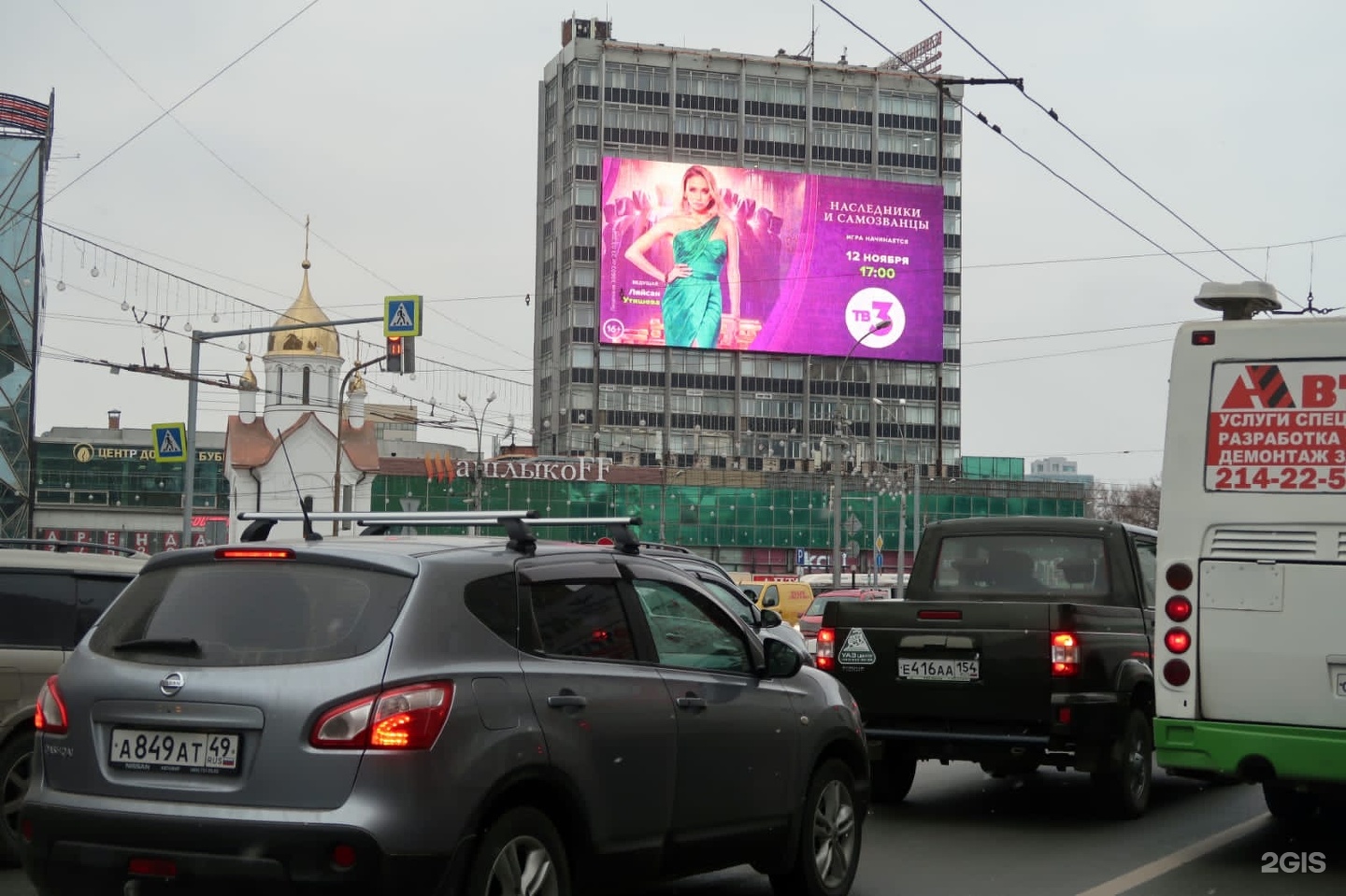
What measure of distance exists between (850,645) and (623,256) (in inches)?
3835

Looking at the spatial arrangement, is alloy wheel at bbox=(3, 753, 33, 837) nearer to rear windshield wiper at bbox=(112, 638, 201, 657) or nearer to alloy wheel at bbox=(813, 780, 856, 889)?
rear windshield wiper at bbox=(112, 638, 201, 657)

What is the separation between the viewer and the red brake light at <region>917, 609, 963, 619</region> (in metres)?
10.7

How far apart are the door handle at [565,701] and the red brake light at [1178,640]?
4157mm

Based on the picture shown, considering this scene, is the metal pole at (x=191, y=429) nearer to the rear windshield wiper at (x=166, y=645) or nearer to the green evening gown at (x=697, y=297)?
Result: the rear windshield wiper at (x=166, y=645)

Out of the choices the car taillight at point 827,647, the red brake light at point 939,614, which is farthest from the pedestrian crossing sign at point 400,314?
the red brake light at point 939,614

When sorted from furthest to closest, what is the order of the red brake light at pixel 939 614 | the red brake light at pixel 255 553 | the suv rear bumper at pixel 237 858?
the red brake light at pixel 939 614, the red brake light at pixel 255 553, the suv rear bumper at pixel 237 858

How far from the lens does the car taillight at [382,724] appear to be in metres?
5.37

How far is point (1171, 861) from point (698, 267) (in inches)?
3968

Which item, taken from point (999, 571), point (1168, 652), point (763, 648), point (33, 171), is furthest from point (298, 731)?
point (33, 171)

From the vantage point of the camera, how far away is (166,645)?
5.72 meters

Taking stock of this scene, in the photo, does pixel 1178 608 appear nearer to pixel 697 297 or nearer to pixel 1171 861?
pixel 1171 861

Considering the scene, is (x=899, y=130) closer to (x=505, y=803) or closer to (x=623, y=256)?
(x=623, y=256)

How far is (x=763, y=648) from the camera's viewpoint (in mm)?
7547

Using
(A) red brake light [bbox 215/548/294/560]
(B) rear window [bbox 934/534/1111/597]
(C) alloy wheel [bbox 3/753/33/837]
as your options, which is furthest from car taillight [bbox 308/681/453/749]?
(B) rear window [bbox 934/534/1111/597]
